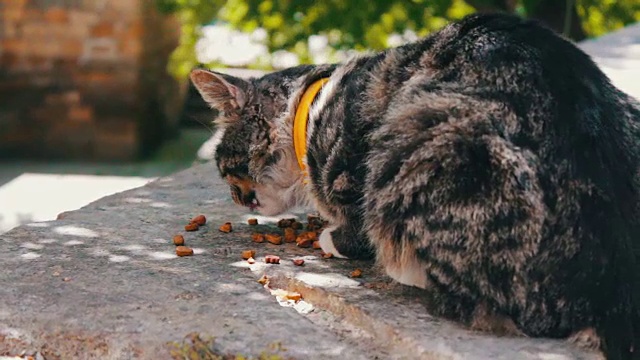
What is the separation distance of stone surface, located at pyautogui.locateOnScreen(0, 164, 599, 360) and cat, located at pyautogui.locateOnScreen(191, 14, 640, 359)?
0.13m

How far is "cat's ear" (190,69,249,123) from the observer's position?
14.2 feet

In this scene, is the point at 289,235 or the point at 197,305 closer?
the point at 197,305

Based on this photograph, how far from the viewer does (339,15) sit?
8875 mm

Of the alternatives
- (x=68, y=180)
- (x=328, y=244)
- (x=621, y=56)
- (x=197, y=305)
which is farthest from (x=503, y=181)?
(x=68, y=180)

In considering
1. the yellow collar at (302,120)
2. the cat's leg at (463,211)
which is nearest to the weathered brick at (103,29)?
the yellow collar at (302,120)

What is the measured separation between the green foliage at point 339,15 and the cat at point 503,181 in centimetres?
520

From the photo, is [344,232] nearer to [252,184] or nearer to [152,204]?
[252,184]

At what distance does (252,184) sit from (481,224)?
5.33 ft

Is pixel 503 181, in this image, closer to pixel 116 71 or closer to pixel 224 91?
pixel 224 91

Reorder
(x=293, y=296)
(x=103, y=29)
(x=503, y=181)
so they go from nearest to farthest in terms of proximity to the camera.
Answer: (x=503, y=181) < (x=293, y=296) < (x=103, y=29)

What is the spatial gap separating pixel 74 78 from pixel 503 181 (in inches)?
373

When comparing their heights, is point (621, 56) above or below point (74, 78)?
above

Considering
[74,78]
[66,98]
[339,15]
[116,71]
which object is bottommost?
[66,98]

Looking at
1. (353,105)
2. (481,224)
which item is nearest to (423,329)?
(481,224)
